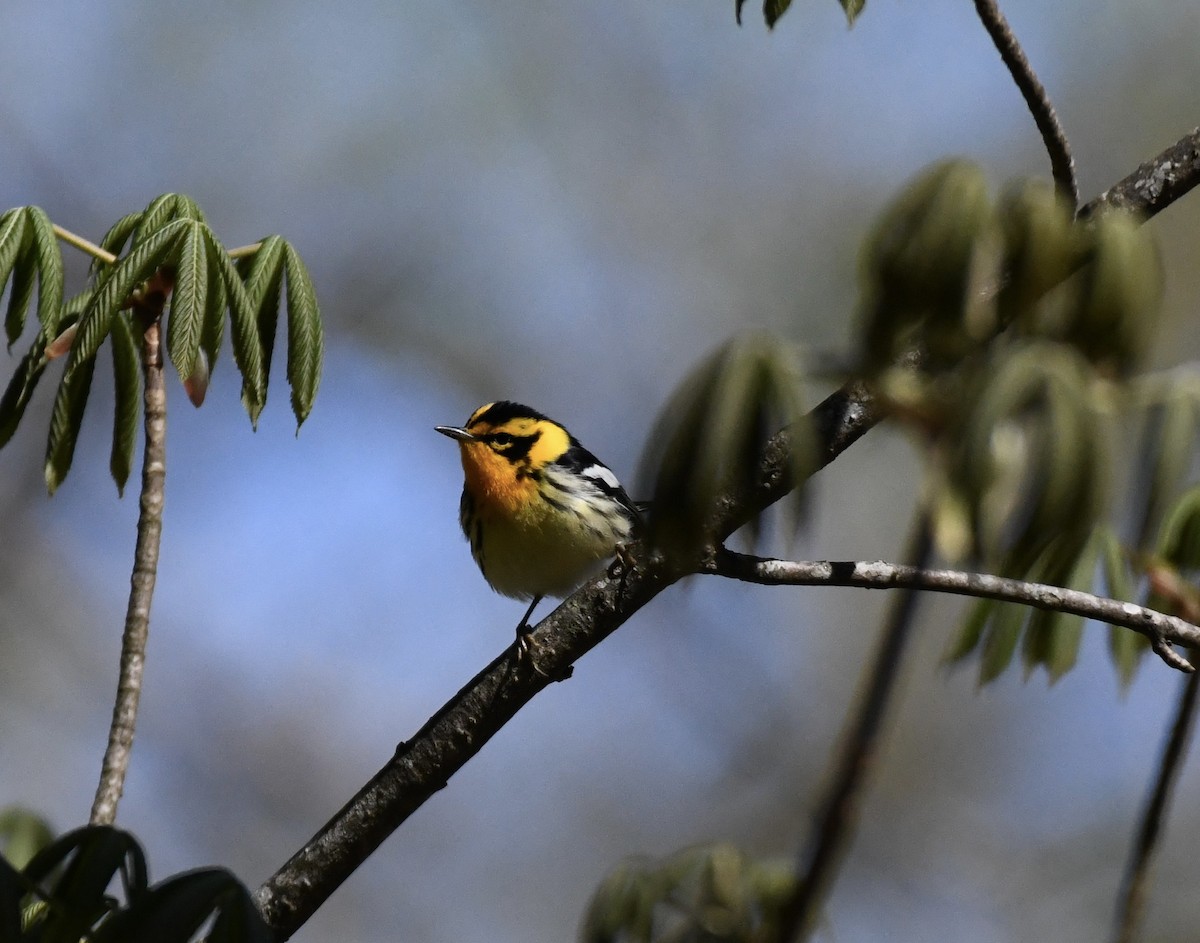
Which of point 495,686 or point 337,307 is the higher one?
point 337,307

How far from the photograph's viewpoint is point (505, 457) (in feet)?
19.9

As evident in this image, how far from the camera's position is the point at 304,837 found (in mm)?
10625

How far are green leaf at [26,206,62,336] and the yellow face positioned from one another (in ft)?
9.32

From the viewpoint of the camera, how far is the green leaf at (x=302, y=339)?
3.14m

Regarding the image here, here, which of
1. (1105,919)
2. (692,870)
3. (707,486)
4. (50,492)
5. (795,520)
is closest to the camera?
(707,486)

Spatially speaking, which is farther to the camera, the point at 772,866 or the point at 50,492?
the point at 50,492

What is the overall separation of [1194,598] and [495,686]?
1508 millimetres

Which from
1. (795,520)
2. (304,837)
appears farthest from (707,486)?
(304,837)

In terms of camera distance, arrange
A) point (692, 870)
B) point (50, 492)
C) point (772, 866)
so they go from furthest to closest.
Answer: point (50, 492) → point (772, 866) → point (692, 870)

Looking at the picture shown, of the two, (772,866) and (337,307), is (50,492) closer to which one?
(772,866)

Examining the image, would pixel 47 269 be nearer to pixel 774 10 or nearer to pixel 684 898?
pixel 774 10

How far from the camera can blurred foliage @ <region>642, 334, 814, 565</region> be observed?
1604 mm

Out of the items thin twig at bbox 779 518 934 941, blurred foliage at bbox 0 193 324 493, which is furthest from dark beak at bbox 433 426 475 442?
thin twig at bbox 779 518 934 941

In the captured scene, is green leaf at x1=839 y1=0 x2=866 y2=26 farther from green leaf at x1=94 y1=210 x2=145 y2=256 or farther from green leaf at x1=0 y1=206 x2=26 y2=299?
green leaf at x1=0 y1=206 x2=26 y2=299
